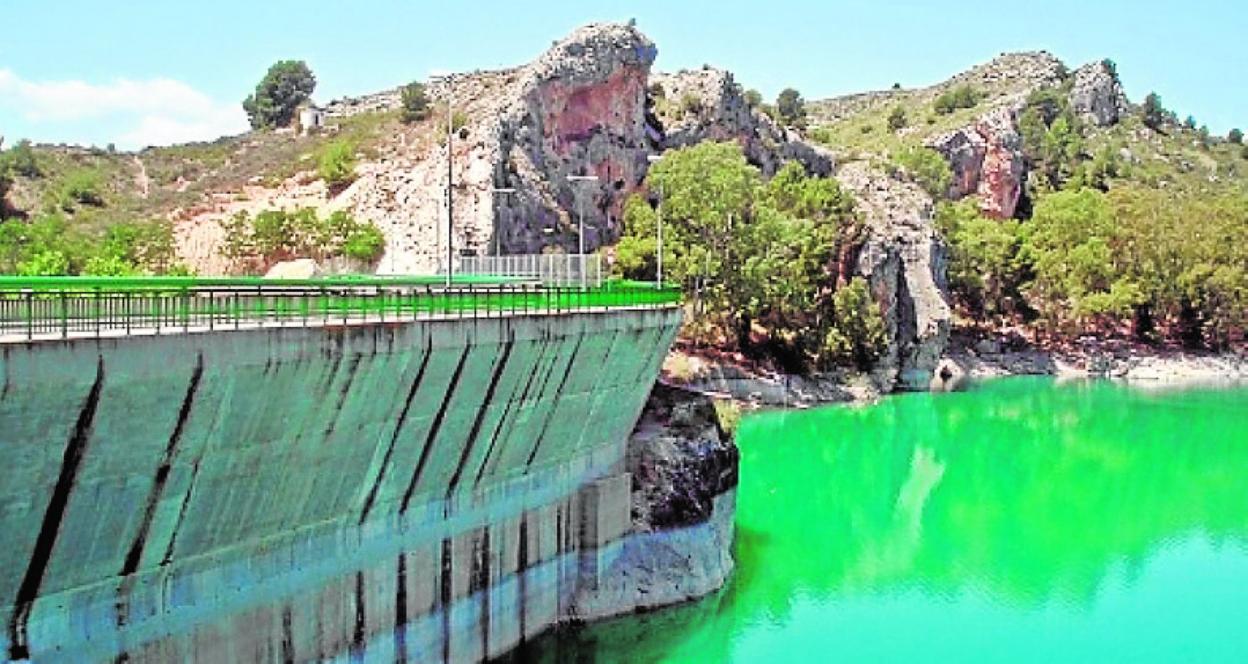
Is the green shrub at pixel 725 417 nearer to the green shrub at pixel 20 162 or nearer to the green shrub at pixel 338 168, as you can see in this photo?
the green shrub at pixel 338 168

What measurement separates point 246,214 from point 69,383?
52.8m

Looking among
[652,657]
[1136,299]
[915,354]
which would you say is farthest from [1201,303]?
[652,657]

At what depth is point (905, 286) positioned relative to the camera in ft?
257

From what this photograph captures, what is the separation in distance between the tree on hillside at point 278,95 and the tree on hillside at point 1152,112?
102451 millimetres

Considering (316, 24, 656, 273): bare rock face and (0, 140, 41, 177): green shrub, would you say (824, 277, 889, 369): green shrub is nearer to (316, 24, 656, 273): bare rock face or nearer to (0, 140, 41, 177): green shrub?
(316, 24, 656, 273): bare rock face

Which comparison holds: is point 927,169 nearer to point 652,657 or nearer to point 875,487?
point 875,487

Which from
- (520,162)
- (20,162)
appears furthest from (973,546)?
(20,162)

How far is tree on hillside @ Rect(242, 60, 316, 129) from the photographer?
107938mm

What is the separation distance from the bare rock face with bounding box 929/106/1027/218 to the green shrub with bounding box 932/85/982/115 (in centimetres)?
1537

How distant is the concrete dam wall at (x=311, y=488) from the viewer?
57.1 ft

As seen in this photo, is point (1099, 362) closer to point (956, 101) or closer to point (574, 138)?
point (574, 138)

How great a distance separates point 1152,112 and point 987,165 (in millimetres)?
52301

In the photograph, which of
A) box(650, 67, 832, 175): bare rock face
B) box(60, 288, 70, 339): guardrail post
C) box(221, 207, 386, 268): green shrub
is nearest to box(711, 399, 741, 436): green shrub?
box(60, 288, 70, 339): guardrail post

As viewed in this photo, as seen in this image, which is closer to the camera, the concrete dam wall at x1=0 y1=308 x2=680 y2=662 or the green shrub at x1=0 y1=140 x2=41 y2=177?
the concrete dam wall at x1=0 y1=308 x2=680 y2=662
